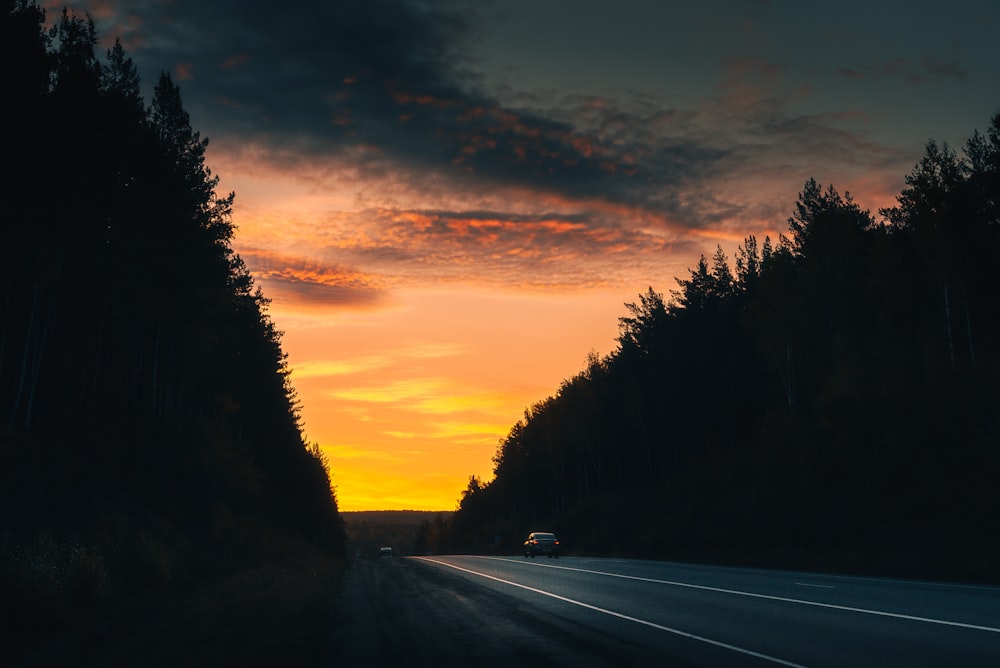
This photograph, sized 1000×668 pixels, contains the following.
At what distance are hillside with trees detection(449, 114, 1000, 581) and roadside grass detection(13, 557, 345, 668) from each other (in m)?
18.6

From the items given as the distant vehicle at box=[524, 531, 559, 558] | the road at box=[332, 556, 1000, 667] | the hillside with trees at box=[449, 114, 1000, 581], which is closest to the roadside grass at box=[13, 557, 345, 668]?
the road at box=[332, 556, 1000, 667]

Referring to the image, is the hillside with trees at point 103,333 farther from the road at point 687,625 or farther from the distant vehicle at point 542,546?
the distant vehicle at point 542,546

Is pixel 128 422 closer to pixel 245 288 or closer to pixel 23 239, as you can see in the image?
pixel 23 239

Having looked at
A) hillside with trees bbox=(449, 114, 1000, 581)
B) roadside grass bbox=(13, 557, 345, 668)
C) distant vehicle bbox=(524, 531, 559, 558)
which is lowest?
roadside grass bbox=(13, 557, 345, 668)

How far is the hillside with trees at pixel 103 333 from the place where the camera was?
21.8 meters

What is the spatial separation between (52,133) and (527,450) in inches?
3463

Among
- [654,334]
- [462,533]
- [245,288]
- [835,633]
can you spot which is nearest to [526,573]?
→ [835,633]

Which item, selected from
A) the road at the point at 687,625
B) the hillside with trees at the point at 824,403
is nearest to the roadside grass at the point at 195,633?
the road at the point at 687,625

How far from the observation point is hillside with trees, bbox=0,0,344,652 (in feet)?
71.6

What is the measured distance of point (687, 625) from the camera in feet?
43.6

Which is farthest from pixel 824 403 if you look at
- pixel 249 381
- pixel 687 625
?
pixel 249 381

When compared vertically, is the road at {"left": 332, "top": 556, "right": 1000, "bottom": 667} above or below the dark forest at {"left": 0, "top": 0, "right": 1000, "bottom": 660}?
below

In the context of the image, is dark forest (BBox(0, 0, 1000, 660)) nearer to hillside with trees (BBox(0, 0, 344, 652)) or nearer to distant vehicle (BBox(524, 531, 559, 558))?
hillside with trees (BBox(0, 0, 344, 652))

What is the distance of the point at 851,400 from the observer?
4372 centimetres
